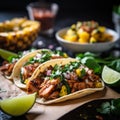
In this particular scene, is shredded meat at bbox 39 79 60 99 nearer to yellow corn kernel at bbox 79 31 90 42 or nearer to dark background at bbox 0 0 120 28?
yellow corn kernel at bbox 79 31 90 42

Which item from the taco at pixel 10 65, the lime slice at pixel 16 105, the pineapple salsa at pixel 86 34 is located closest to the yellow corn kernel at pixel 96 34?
the pineapple salsa at pixel 86 34

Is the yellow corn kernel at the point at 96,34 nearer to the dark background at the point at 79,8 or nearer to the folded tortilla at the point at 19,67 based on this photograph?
the folded tortilla at the point at 19,67

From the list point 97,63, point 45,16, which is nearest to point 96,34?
point 97,63

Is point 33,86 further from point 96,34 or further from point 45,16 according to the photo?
point 45,16

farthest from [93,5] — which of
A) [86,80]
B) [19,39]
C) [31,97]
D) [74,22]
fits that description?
[31,97]

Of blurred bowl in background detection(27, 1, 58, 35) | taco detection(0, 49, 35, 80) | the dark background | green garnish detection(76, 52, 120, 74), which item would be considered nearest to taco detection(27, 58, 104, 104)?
green garnish detection(76, 52, 120, 74)

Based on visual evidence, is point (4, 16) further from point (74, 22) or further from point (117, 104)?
point (117, 104)
